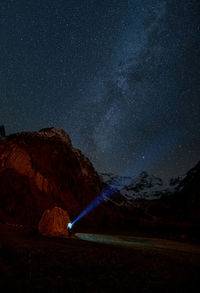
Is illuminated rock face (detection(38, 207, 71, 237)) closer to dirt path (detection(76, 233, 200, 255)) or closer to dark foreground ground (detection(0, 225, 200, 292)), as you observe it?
dirt path (detection(76, 233, 200, 255))

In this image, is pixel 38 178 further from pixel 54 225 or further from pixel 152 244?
pixel 152 244

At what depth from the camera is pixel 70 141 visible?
72438 millimetres

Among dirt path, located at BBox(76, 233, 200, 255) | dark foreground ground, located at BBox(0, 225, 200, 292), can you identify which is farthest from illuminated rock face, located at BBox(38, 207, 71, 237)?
dark foreground ground, located at BBox(0, 225, 200, 292)

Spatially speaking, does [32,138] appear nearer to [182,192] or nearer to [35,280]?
[182,192]

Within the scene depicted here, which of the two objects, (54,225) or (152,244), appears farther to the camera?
(54,225)

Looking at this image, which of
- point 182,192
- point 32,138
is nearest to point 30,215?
point 32,138

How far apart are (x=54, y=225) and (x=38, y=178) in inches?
1301

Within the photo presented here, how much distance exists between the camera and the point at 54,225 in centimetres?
2067

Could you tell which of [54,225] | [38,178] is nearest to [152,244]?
[54,225]

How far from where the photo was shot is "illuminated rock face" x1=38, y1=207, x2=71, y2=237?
67.4 feet

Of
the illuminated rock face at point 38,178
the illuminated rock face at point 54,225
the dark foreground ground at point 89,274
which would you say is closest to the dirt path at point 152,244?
the illuminated rock face at point 54,225

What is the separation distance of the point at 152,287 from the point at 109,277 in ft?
4.35

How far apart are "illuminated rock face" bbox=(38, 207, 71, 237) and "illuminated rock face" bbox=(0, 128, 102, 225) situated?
2117 centimetres

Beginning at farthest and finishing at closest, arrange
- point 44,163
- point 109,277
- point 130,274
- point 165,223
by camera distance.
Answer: point 44,163
point 165,223
point 130,274
point 109,277
